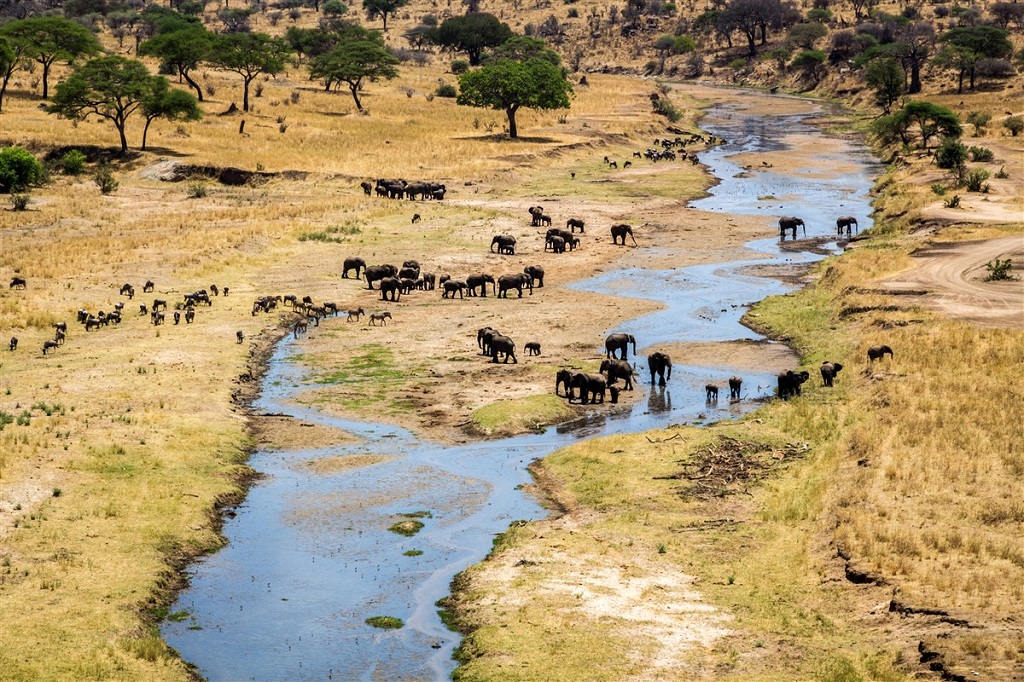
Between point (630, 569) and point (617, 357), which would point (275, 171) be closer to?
point (617, 357)

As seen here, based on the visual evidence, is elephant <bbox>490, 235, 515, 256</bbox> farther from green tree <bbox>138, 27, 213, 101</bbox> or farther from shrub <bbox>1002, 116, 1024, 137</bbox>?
shrub <bbox>1002, 116, 1024, 137</bbox>

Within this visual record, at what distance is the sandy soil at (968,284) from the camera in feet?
154

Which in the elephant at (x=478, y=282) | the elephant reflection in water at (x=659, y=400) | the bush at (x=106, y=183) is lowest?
the elephant reflection in water at (x=659, y=400)

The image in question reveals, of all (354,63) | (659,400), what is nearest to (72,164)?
(354,63)

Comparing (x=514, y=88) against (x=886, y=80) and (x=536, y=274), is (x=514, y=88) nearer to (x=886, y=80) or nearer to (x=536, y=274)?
(x=886, y=80)

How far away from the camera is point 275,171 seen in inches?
3349

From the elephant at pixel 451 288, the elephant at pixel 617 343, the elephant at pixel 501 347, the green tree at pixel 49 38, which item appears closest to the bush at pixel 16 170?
the green tree at pixel 49 38

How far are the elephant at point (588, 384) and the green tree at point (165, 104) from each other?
5862 cm

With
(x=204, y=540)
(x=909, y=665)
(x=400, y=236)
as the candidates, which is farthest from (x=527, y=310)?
(x=909, y=665)

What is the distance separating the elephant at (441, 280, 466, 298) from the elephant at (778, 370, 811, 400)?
1892cm

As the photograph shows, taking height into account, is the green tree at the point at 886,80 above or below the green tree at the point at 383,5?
below

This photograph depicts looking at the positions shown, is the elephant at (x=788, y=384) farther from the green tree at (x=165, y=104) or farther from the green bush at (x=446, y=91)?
the green bush at (x=446, y=91)

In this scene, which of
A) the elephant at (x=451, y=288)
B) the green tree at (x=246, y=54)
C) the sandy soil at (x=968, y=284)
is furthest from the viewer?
the green tree at (x=246, y=54)

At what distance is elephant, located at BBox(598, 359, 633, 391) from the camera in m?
40.8
